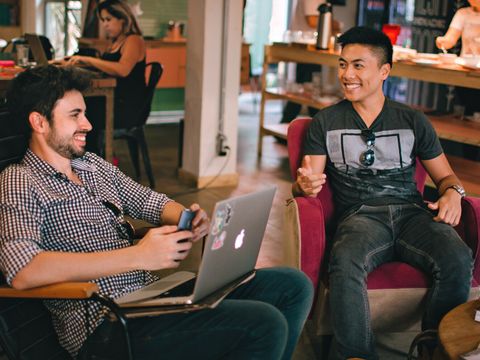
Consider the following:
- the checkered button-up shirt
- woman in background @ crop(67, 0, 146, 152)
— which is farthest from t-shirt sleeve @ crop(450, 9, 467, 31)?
the checkered button-up shirt

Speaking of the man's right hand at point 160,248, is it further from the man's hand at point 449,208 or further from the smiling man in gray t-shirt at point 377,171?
the man's hand at point 449,208

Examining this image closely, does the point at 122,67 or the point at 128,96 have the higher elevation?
the point at 122,67

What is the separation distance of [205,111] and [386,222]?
104 inches

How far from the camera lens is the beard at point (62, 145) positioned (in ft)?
7.42

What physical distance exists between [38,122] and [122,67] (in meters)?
2.98

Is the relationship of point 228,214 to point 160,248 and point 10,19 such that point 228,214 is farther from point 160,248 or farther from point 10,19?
point 10,19

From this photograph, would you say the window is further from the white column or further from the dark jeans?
the white column

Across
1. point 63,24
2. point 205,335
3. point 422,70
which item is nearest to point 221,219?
point 205,335

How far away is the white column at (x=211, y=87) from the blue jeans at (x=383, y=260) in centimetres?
257

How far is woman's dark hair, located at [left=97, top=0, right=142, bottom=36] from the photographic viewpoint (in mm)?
5242

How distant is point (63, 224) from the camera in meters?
2.19

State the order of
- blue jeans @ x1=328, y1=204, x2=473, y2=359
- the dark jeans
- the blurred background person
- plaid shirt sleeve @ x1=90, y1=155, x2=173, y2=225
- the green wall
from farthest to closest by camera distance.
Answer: the green wall
the dark jeans
the blurred background person
blue jeans @ x1=328, y1=204, x2=473, y2=359
plaid shirt sleeve @ x1=90, y1=155, x2=173, y2=225

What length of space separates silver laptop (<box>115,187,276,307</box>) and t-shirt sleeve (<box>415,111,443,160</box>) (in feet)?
3.51

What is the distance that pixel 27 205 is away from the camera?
82.7 inches
